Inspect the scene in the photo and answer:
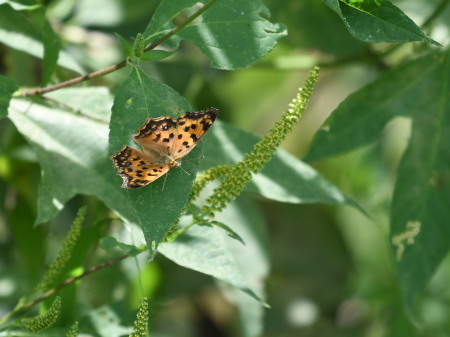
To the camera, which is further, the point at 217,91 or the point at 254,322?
the point at 217,91

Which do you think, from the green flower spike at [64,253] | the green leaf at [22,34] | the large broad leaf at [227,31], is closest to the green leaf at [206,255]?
the green flower spike at [64,253]

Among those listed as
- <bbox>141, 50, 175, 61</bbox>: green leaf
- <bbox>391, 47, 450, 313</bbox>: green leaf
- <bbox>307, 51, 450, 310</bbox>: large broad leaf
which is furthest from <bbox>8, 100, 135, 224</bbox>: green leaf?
<bbox>391, 47, 450, 313</bbox>: green leaf

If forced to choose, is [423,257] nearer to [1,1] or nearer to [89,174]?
[89,174]

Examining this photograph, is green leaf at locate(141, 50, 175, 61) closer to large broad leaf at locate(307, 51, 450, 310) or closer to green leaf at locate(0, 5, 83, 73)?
green leaf at locate(0, 5, 83, 73)

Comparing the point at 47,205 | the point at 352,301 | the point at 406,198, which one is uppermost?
the point at 406,198

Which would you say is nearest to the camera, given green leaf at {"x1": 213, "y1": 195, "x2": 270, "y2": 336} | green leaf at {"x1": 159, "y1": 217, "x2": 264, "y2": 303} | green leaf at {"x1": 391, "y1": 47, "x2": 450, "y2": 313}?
green leaf at {"x1": 159, "y1": 217, "x2": 264, "y2": 303}

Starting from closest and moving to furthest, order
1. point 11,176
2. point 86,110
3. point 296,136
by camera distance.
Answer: point 86,110 → point 11,176 → point 296,136

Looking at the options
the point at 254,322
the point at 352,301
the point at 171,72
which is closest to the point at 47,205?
the point at 254,322
